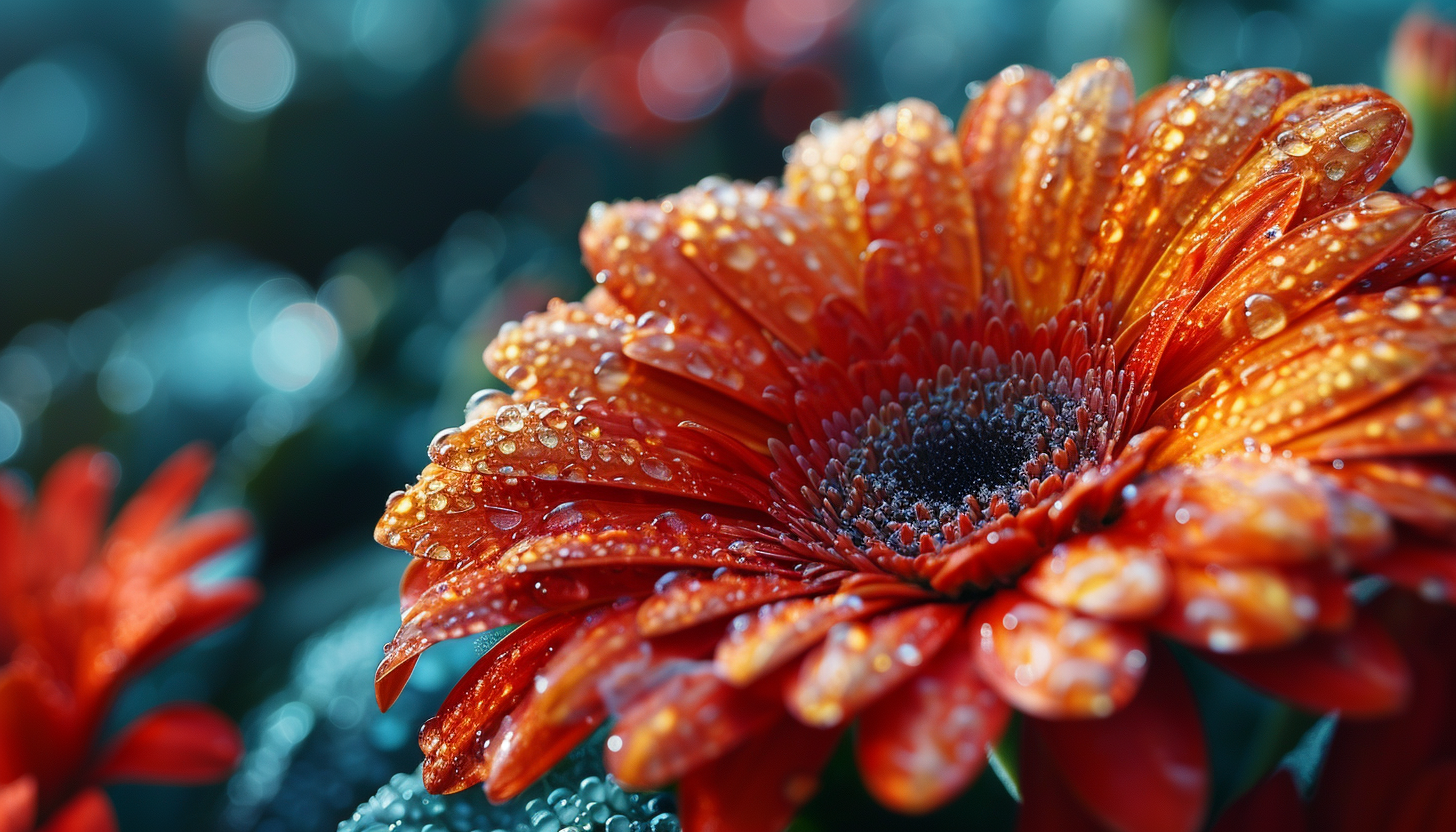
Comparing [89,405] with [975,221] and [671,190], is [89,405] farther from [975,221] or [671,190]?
[975,221]

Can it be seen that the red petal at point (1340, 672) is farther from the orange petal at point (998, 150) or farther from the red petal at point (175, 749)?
the red petal at point (175, 749)

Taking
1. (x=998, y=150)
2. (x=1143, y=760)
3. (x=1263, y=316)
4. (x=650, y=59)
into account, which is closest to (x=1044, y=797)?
(x=1143, y=760)

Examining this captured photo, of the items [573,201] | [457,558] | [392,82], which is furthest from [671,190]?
[457,558]

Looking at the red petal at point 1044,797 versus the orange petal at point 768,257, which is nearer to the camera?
the red petal at point 1044,797

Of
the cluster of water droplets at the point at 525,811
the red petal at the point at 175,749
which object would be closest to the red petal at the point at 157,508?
the red petal at the point at 175,749

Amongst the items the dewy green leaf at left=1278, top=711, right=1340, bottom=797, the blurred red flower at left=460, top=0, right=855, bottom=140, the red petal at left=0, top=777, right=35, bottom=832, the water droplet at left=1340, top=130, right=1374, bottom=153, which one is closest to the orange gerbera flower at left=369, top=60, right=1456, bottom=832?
the water droplet at left=1340, top=130, right=1374, bottom=153

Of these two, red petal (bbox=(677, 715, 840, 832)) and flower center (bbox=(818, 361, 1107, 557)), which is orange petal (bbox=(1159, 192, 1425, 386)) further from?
red petal (bbox=(677, 715, 840, 832))

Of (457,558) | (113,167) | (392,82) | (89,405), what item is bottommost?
(457,558)

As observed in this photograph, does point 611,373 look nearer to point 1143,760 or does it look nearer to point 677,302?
point 677,302
